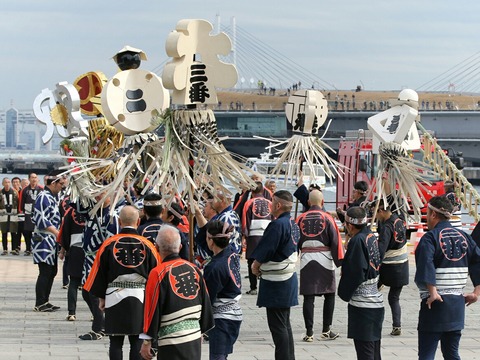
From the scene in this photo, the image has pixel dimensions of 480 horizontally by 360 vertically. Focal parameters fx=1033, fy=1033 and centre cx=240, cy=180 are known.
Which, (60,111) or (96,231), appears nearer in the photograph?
(96,231)

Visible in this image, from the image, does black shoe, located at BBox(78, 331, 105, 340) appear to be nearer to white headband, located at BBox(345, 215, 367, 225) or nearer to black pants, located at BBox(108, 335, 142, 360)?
black pants, located at BBox(108, 335, 142, 360)

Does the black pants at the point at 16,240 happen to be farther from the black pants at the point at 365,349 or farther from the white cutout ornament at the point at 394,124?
the black pants at the point at 365,349

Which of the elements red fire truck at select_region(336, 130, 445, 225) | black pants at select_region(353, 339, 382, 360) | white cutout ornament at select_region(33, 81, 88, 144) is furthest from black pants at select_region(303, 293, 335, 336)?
red fire truck at select_region(336, 130, 445, 225)

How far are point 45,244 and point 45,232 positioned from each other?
0.17 metres

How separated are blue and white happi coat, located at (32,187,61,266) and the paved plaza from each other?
687 millimetres

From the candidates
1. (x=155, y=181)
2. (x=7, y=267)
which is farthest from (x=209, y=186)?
(x=7, y=267)

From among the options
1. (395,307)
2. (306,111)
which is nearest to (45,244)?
(306,111)

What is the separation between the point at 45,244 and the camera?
41.9 feet

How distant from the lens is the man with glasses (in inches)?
500

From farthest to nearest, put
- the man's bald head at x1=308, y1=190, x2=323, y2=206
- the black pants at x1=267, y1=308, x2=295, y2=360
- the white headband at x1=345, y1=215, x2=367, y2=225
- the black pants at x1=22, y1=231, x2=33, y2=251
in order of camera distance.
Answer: the black pants at x1=22, y1=231, x2=33, y2=251 → the man's bald head at x1=308, y1=190, x2=323, y2=206 → the black pants at x1=267, y1=308, x2=295, y2=360 → the white headband at x1=345, y1=215, x2=367, y2=225

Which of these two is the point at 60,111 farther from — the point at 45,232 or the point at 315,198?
the point at 315,198

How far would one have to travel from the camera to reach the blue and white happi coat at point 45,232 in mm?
12719

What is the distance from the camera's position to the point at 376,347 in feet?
29.5

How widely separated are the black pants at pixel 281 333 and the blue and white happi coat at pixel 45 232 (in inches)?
164
